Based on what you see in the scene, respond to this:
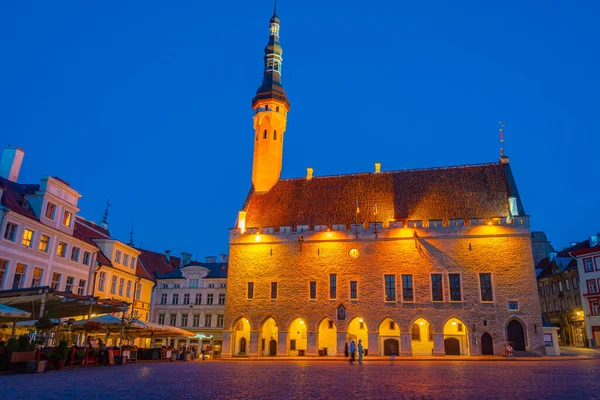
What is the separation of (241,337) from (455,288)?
1820 centimetres

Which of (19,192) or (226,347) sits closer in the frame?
(19,192)

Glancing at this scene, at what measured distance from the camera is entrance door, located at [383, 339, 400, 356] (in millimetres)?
34844

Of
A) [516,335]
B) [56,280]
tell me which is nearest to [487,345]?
[516,335]

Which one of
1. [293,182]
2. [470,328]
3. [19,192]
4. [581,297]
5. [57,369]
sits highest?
[293,182]

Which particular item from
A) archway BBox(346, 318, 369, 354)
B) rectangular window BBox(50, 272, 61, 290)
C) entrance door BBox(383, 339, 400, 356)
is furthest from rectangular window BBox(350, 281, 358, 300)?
rectangular window BBox(50, 272, 61, 290)

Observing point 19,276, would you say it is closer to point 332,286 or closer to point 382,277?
point 332,286

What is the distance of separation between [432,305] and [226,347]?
1646 cm

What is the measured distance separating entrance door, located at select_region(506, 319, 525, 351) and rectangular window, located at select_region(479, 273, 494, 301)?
221 centimetres

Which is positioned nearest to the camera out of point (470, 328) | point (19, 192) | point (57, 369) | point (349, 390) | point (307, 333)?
point (349, 390)

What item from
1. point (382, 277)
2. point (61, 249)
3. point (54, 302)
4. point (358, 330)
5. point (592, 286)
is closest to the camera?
point (54, 302)

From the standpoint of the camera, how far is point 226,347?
37.1 meters

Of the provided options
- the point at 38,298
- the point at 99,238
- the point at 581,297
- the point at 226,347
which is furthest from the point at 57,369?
the point at 581,297

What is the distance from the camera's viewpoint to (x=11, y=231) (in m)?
26.9

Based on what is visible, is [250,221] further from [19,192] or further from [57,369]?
[57,369]
